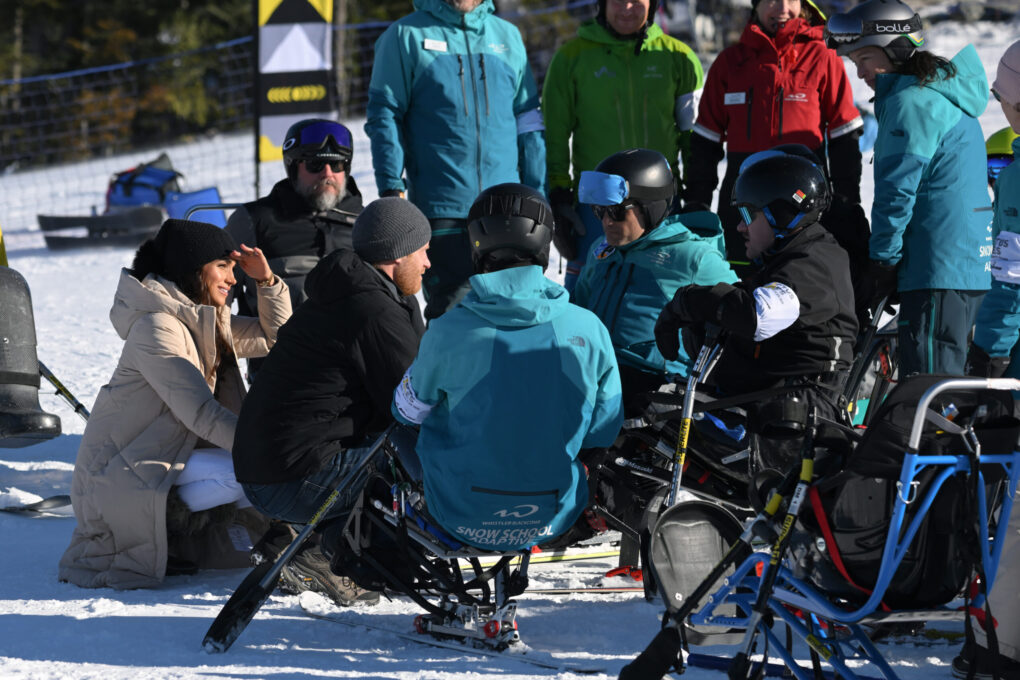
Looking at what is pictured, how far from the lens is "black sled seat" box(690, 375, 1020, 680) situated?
2.79 metres

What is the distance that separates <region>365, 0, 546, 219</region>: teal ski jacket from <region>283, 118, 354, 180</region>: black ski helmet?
0.20 metres

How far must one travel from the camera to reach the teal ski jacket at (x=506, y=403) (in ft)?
11.2

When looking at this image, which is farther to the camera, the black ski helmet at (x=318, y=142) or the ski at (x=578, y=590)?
the black ski helmet at (x=318, y=142)

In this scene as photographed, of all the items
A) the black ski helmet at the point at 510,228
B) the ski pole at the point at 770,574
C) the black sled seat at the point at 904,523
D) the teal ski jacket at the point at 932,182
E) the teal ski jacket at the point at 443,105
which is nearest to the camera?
the black sled seat at the point at 904,523

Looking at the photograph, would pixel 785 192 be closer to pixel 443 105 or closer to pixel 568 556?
pixel 568 556

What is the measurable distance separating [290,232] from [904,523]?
3.26m

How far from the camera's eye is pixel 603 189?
4363mm

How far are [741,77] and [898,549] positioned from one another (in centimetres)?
314

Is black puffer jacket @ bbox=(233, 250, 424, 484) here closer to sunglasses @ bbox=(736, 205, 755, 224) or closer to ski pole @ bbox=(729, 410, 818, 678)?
sunglasses @ bbox=(736, 205, 755, 224)

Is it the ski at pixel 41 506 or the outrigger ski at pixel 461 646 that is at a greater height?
the outrigger ski at pixel 461 646

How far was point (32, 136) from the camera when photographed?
2116 centimetres

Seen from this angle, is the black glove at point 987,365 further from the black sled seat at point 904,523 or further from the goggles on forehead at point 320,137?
the goggles on forehead at point 320,137

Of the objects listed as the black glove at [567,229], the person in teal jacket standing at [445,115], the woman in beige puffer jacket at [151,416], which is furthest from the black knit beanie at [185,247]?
the black glove at [567,229]

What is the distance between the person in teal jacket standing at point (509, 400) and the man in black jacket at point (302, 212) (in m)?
1.98
